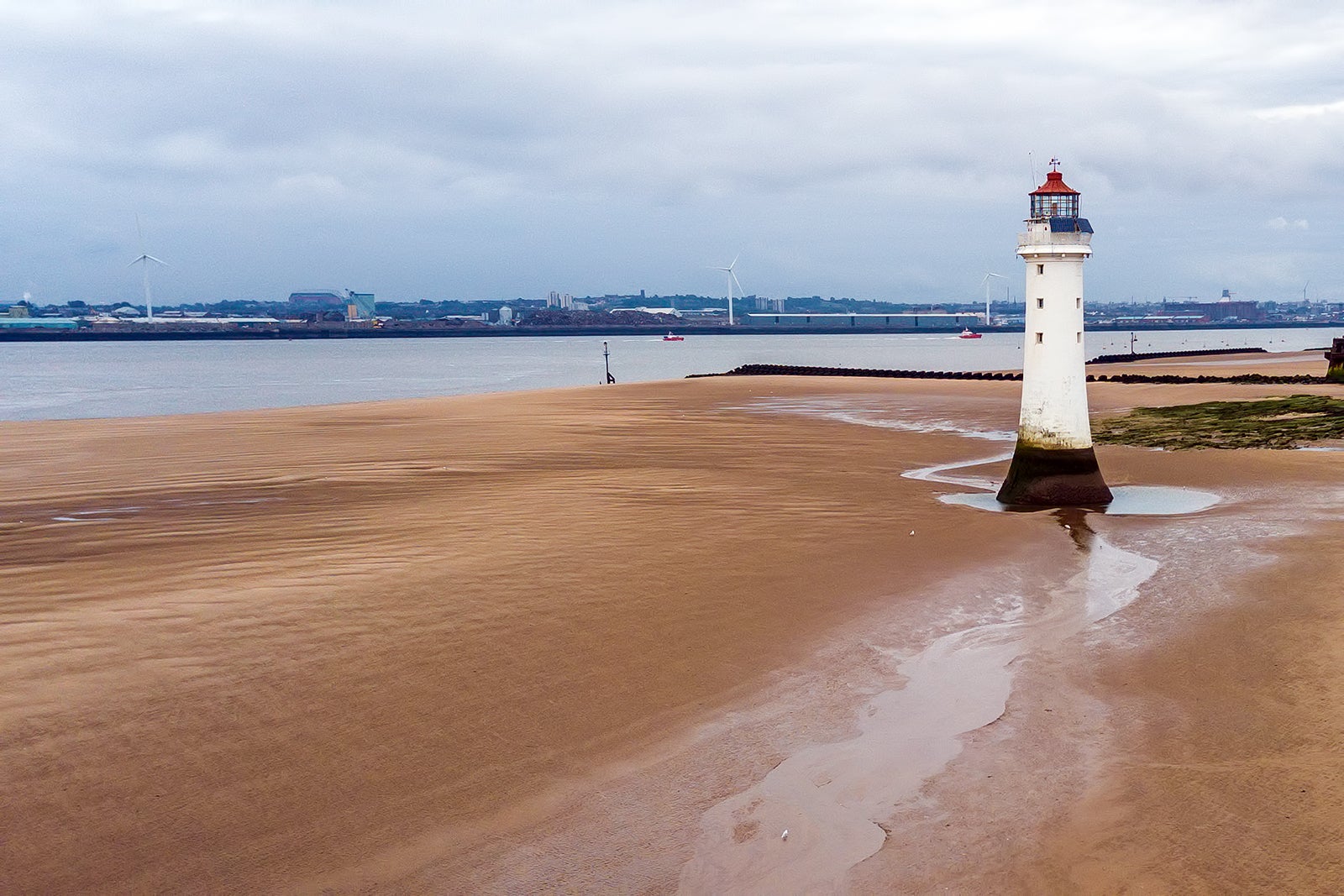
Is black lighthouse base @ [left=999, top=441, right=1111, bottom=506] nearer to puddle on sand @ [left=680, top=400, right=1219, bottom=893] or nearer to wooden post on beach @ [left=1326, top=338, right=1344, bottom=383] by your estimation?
puddle on sand @ [left=680, top=400, right=1219, bottom=893]

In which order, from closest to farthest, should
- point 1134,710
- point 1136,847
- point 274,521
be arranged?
point 1136,847, point 1134,710, point 274,521

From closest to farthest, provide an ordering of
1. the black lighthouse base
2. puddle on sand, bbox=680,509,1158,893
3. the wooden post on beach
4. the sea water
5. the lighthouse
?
1. puddle on sand, bbox=680,509,1158,893
2. the lighthouse
3. the black lighthouse base
4. the wooden post on beach
5. the sea water

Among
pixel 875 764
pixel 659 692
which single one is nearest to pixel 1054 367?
pixel 659 692

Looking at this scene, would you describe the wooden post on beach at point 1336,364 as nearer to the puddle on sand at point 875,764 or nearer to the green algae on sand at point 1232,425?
the green algae on sand at point 1232,425

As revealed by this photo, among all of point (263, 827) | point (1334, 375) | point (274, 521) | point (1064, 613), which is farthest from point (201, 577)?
point (1334, 375)

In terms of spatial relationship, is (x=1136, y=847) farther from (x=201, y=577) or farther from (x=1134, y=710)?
(x=201, y=577)

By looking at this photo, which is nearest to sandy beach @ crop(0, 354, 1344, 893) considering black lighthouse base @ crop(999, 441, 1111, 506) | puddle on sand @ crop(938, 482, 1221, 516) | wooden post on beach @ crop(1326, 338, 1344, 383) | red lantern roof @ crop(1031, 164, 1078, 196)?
puddle on sand @ crop(938, 482, 1221, 516)
